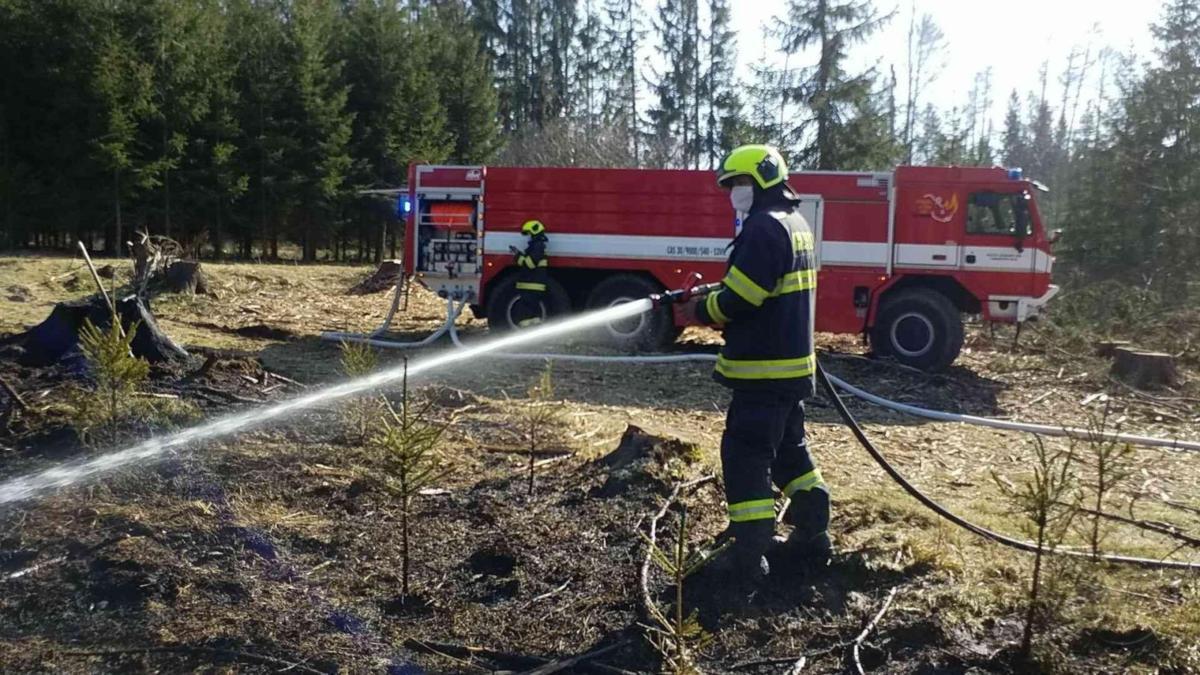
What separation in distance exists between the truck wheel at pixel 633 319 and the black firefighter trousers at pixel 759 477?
7326mm

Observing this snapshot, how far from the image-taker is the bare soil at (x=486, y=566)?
3133 millimetres

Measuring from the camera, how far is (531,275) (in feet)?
37.2

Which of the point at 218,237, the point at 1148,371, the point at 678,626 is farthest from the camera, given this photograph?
the point at 218,237

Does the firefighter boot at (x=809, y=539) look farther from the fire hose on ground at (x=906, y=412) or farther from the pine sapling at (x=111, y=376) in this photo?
the pine sapling at (x=111, y=376)

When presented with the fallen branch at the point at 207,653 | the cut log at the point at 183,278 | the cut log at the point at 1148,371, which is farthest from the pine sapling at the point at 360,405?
the cut log at the point at 183,278

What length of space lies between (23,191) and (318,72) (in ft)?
28.2

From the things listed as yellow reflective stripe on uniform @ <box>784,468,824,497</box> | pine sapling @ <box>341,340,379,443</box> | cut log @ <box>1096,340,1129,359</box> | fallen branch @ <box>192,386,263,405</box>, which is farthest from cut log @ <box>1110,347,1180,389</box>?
fallen branch @ <box>192,386,263,405</box>

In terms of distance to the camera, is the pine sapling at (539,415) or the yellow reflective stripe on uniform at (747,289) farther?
the pine sapling at (539,415)

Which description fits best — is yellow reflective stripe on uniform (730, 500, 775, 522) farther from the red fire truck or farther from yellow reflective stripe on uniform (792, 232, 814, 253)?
the red fire truck

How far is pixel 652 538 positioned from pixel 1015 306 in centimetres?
822

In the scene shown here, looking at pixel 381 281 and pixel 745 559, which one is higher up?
pixel 381 281

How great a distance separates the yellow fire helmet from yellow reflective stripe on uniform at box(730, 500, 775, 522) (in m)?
1.34

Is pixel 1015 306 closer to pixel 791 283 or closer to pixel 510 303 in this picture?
pixel 510 303

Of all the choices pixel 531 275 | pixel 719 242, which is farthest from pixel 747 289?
pixel 531 275
